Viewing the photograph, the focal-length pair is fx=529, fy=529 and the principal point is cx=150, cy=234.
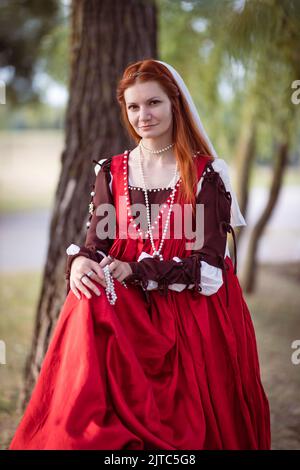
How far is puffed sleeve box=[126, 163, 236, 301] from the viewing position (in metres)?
1.66

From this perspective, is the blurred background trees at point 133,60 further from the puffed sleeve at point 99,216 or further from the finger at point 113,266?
the finger at point 113,266

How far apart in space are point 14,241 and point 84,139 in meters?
7.12

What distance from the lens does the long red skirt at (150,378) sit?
1533 millimetres

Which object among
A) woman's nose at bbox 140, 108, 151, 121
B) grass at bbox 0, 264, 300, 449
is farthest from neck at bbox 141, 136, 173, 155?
grass at bbox 0, 264, 300, 449

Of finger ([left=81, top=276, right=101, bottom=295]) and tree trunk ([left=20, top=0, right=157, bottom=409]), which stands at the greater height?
tree trunk ([left=20, top=0, right=157, bottom=409])

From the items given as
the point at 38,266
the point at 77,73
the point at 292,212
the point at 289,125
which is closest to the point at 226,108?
the point at 289,125

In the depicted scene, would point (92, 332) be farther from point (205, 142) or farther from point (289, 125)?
point (289, 125)

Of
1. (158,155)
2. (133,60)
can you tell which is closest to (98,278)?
(158,155)

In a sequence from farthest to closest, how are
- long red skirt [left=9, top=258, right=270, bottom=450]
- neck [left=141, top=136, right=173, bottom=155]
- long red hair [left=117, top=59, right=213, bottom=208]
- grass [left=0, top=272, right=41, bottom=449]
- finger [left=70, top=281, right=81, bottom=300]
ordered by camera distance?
grass [left=0, top=272, right=41, bottom=449] < neck [left=141, top=136, right=173, bottom=155] < long red hair [left=117, top=59, right=213, bottom=208] < finger [left=70, top=281, right=81, bottom=300] < long red skirt [left=9, top=258, right=270, bottom=450]

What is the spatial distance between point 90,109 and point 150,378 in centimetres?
156

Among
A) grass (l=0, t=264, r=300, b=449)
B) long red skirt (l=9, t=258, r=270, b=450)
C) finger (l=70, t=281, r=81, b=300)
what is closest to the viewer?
long red skirt (l=9, t=258, r=270, b=450)

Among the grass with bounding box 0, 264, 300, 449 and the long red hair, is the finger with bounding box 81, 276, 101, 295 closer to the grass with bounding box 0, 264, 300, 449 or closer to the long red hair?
the long red hair

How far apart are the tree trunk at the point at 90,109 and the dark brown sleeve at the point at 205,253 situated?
1.05 m

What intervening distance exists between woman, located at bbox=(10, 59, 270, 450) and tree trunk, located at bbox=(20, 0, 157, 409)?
79cm
